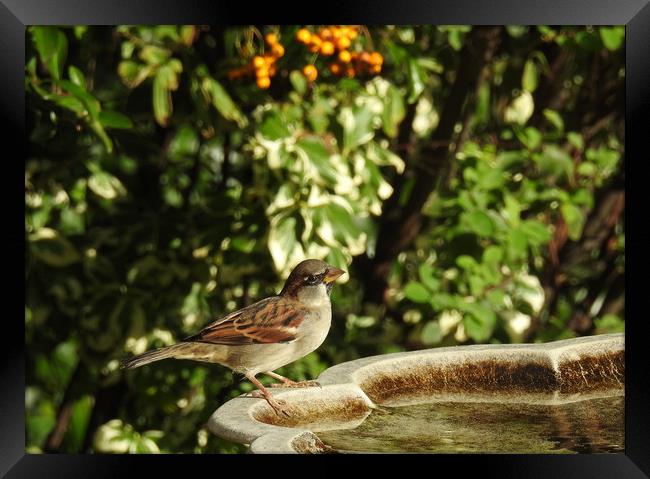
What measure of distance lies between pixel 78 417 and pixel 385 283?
3.55 feet

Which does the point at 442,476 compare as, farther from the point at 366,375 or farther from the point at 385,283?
the point at 385,283

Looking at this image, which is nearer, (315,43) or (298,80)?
(315,43)

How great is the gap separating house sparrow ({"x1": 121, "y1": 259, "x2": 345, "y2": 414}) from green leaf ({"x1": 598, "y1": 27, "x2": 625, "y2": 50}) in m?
1.05

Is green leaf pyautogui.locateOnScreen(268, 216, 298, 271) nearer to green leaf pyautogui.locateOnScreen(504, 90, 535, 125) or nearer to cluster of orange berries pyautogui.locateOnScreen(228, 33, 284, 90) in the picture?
cluster of orange berries pyautogui.locateOnScreen(228, 33, 284, 90)

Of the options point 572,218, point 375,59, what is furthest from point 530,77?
point 375,59

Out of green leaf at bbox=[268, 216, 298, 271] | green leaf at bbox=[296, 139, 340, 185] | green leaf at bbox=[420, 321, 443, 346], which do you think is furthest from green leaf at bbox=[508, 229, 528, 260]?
green leaf at bbox=[268, 216, 298, 271]

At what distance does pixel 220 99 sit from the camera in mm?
2590

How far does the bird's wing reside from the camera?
2.41m

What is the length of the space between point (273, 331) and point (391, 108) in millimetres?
801

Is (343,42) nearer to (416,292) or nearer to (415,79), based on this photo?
(415,79)

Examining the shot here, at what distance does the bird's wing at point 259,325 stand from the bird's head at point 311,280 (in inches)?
1.4

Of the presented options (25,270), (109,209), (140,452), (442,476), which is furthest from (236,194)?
(442,476)

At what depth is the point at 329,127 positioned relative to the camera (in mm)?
2697
